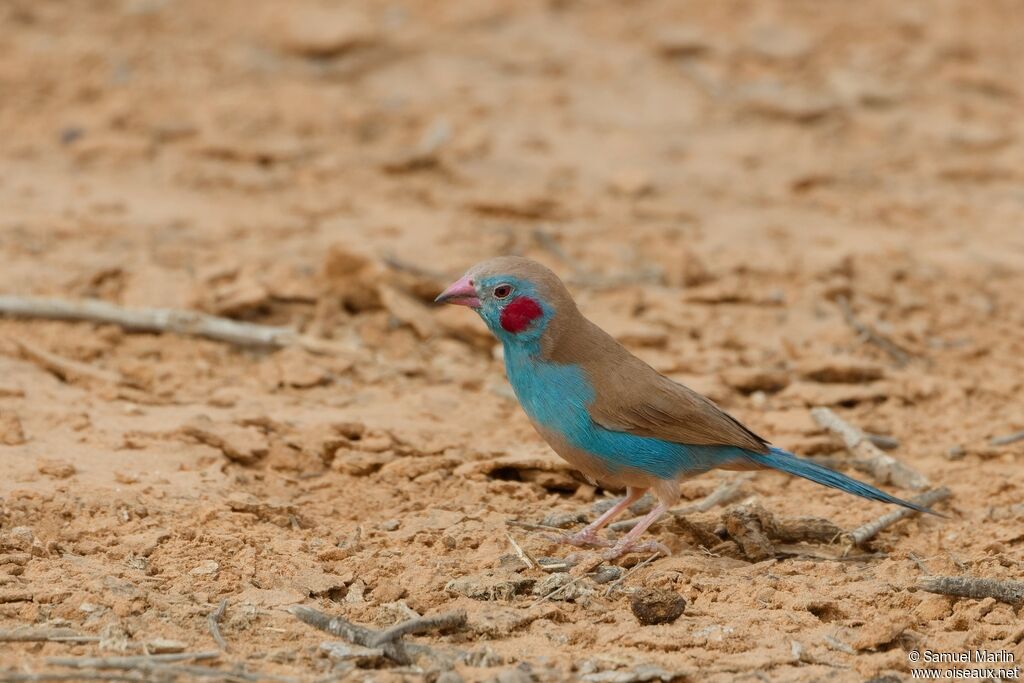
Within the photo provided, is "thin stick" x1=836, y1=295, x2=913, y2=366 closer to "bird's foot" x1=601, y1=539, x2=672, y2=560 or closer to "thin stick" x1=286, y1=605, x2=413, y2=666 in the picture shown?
"bird's foot" x1=601, y1=539, x2=672, y2=560

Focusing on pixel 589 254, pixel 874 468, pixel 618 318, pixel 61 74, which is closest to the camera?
pixel 874 468

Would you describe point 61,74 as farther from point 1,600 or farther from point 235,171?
point 1,600

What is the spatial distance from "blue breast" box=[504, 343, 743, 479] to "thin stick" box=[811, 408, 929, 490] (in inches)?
39.2

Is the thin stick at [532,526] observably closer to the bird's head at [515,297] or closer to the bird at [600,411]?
the bird at [600,411]

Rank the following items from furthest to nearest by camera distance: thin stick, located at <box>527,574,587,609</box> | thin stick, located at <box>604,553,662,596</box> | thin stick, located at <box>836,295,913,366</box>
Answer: thin stick, located at <box>836,295,913,366</box> < thin stick, located at <box>604,553,662,596</box> < thin stick, located at <box>527,574,587,609</box>

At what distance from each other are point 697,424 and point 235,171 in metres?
5.09

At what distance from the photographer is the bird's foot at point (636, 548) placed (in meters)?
5.01

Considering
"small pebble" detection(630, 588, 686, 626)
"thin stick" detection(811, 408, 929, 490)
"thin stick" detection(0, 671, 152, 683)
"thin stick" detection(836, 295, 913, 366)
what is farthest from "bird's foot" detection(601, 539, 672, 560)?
"thin stick" detection(836, 295, 913, 366)

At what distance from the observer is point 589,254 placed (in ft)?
27.0

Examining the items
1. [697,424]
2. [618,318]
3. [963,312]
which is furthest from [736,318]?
[697,424]

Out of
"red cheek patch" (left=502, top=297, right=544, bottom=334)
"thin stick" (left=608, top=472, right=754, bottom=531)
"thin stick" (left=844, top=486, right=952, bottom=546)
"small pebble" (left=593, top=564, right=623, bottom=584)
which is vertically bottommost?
"thin stick" (left=608, top=472, right=754, bottom=531)

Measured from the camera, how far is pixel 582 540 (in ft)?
16.8

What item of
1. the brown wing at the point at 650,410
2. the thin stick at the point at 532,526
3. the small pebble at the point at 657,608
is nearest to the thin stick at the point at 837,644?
the small pebble at the point at 657,608

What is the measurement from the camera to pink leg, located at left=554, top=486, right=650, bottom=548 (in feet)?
16.8
